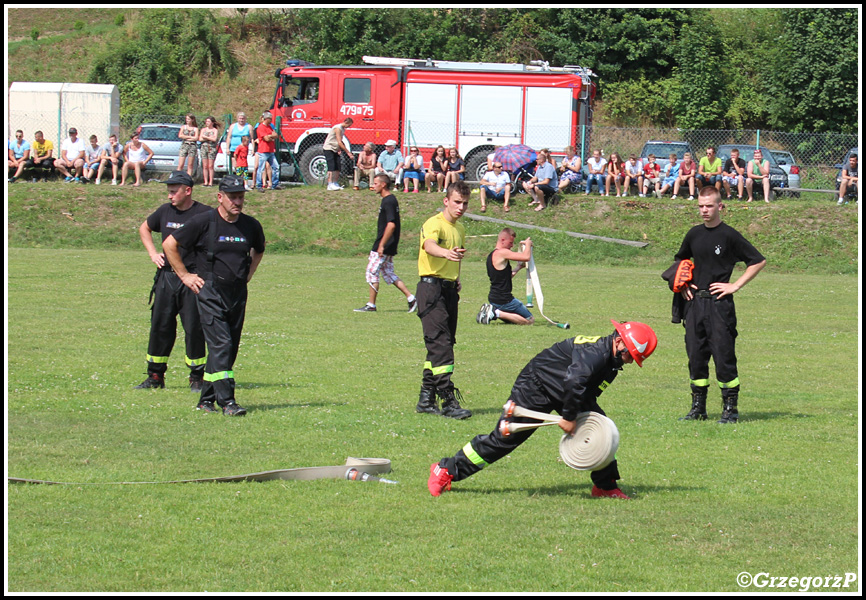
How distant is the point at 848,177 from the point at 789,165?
4.54m

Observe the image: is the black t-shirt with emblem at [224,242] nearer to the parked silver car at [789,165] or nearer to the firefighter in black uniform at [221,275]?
the firefighter in black uniform at [221,275]

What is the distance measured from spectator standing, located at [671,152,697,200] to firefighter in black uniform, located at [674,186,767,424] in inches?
815

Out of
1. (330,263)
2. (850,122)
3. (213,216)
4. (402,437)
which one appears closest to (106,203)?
(330,263)

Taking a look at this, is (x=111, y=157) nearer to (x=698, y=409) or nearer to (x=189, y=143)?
(x=189, y=143)

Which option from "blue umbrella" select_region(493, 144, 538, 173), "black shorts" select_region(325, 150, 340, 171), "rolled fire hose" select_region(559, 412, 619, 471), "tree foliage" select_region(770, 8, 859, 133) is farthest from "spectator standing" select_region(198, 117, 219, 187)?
"tree foliage" select_region(770, 8, 859, 133)

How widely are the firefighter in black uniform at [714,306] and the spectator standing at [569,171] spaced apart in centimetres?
2058

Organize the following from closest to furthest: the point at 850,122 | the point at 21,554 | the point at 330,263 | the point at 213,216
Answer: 1. the point at 21,554
2. the point at 213,216
3. the point at 330,263
4. the point at 850,122

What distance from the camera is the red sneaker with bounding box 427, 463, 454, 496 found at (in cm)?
700

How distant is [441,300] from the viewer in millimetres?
9555

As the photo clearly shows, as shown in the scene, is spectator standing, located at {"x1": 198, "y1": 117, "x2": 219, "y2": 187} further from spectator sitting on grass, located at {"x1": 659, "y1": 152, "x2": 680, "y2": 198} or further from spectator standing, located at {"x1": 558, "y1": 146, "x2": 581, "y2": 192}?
spectator sitting on grass, located at {"x1": 659, "y1": 152, "x2": 680, "y2": 198}

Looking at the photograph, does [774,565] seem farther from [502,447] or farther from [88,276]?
[88,276]

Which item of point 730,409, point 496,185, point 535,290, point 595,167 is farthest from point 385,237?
point 595,167

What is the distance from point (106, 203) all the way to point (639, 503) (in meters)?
25.1

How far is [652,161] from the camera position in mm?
30828
